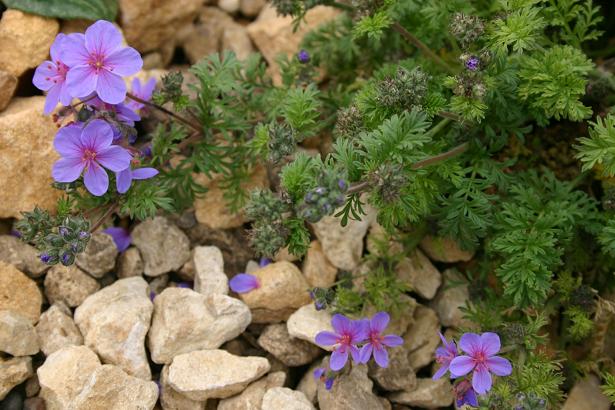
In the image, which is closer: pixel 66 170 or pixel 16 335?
pixel 66 170

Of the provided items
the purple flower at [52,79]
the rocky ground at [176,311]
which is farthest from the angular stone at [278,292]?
the purple flower at [52,79]

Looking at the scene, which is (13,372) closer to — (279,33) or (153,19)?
(153,19)

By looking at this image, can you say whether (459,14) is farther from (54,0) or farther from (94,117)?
(54,0)

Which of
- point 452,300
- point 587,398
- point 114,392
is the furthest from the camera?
point 452,300

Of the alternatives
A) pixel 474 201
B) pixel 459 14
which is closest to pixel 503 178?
pixel 474 201

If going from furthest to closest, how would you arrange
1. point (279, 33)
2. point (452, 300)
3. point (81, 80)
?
point (279, 33) → point (452, 300) → point (81, 80)

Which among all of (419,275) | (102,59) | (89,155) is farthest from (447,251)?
(102,59)

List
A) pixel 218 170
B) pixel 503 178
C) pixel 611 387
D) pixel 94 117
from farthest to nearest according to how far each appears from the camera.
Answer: pixel 218 170, pixel 503 178, pixel 94 117, pixel 611 387

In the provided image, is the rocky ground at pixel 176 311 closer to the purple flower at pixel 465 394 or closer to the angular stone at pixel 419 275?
the angular stone at pixel 419 275
